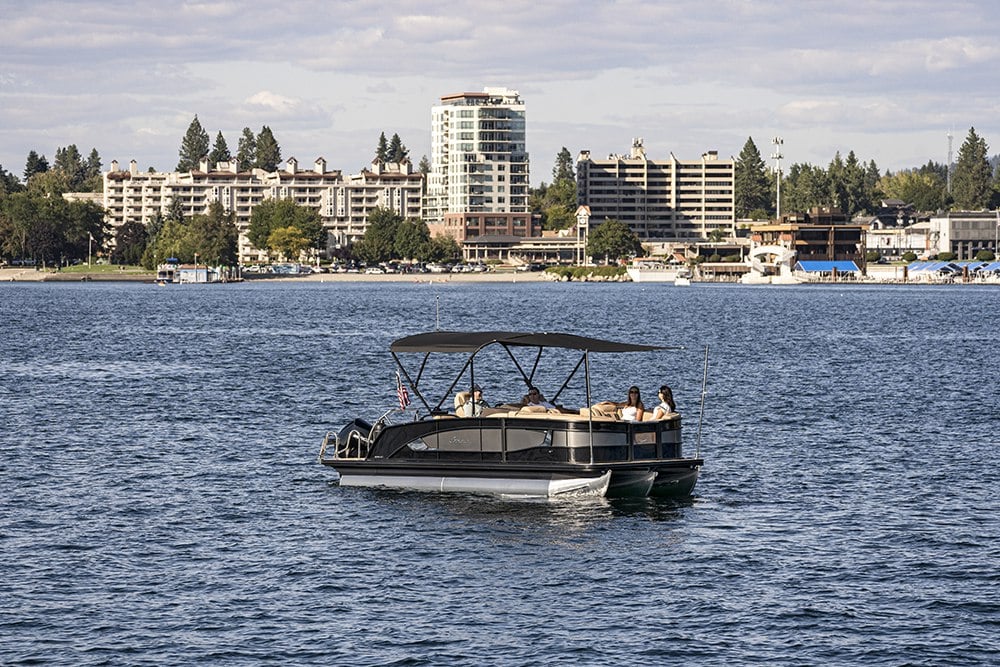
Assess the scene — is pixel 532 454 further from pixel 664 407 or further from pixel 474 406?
pixel 664 407

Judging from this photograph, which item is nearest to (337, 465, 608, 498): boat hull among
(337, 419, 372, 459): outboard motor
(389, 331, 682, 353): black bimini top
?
(337, 419, 372, 459): outboard motor

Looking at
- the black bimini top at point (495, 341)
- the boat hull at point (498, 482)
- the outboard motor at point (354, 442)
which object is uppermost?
the black bimini top at point (495, 341)

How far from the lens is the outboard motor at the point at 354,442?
4666 cm

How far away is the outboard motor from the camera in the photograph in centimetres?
4666

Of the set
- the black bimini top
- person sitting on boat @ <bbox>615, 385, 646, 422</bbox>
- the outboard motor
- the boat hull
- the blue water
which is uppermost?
the black bimini top

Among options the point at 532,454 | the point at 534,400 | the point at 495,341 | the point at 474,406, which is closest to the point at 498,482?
the point at 532,454

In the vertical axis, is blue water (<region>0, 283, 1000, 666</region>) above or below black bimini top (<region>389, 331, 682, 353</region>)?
below

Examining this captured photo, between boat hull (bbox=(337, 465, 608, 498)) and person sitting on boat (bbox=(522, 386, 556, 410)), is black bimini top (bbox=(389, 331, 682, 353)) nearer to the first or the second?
person sitting on boat (bbox=(522, 386, 556, 410))

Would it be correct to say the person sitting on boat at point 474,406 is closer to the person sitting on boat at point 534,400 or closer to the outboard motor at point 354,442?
the person sitting on boat at point 534,400

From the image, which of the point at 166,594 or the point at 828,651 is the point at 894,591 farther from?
the point at 166,594

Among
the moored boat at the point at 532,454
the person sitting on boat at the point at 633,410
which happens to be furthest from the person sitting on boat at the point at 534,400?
the person sitting on boat at the point at 633,410

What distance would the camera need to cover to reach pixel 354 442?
47000 millimetres

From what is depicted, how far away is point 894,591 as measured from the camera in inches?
1351

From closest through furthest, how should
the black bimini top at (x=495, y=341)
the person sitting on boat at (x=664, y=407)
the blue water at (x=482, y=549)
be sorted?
the blue water at (x=482, y=549)
the person sitting on boat at (x=664, y=407)
the black bimini top at (x=495, y=341)
